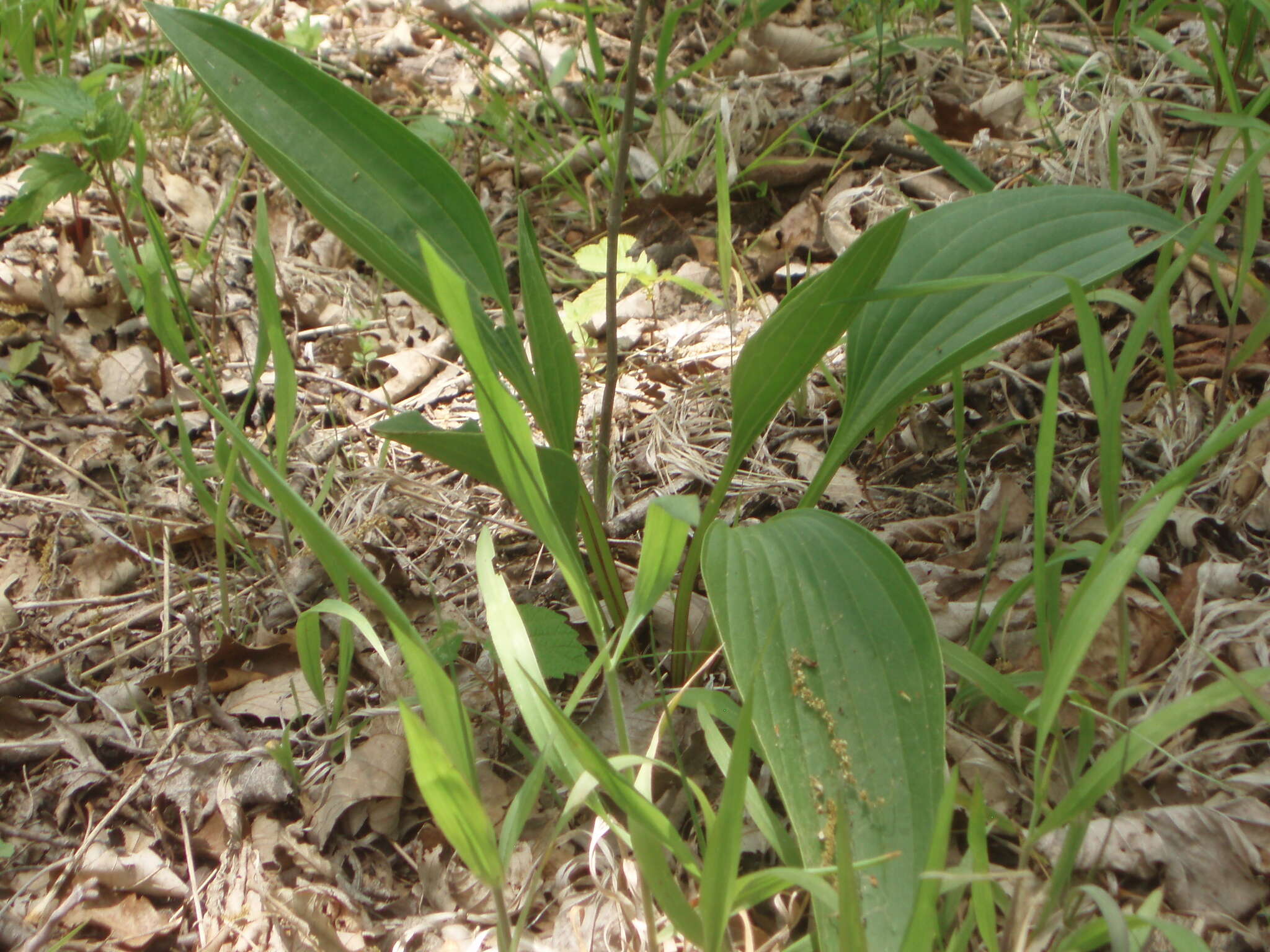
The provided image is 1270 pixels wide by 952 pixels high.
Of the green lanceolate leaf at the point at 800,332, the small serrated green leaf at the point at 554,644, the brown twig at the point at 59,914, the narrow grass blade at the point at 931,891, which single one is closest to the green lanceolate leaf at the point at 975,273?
the green lanceolate leaf at the point at 800,332

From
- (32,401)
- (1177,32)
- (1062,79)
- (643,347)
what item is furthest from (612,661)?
(1177,32)

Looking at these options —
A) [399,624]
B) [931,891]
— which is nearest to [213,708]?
[399,624]

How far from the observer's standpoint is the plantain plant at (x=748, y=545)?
2.85 feet

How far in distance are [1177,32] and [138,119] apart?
8.77 feet

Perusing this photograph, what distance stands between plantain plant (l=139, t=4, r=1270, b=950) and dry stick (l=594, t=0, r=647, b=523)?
69 mm

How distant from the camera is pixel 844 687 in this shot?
98 centimetres

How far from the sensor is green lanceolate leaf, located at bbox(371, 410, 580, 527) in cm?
111

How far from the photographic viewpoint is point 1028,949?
0.90 m

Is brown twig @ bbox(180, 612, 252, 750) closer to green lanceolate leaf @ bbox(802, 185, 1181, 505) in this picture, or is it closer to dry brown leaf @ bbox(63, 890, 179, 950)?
dry brown leaf @ bbox(63, 890, 179, 950)

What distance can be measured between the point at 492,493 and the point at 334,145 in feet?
2.43

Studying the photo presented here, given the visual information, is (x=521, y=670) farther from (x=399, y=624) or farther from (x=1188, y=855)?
(x=1188, y=855)

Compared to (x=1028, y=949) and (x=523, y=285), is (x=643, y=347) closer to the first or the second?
(x=523, y=285)

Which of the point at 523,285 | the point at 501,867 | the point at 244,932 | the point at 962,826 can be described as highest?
the point at 523,285

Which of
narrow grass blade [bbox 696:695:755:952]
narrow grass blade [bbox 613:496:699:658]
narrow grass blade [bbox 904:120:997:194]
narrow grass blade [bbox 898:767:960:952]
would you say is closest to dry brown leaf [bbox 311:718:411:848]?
narrow grass blade [bbox 613:496:699:658]
